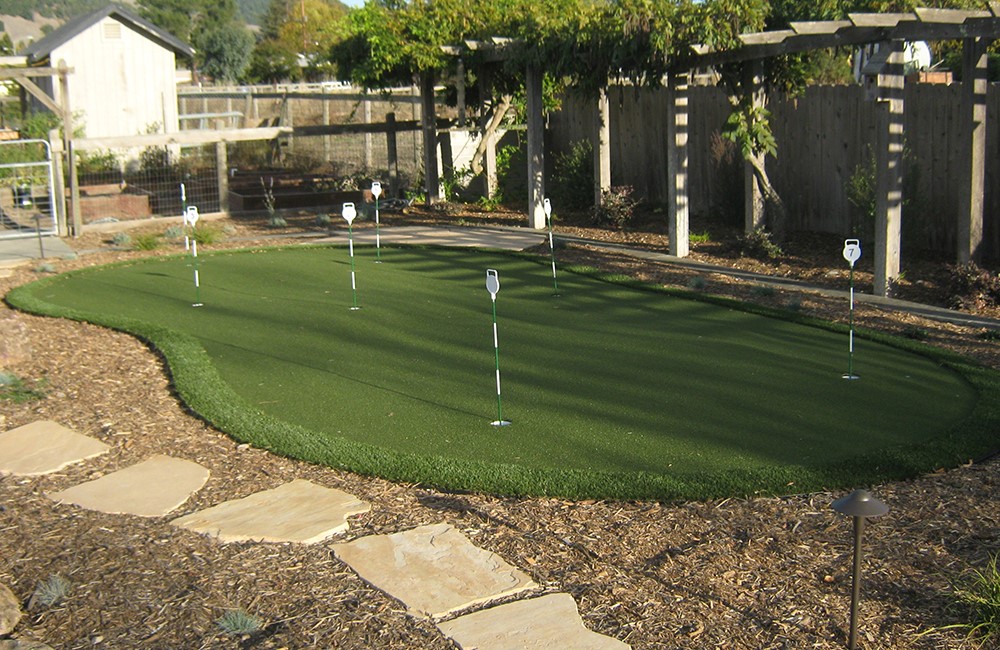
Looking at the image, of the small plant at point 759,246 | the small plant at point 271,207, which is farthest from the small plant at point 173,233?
the small plant at point 759,246

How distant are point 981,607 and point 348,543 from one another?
297cm

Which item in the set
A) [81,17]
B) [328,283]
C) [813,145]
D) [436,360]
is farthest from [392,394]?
[81,17]

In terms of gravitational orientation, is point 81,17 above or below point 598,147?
above

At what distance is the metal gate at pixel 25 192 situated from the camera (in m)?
17.4

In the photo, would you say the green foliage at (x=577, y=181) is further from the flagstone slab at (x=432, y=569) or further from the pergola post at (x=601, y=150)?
the flagstone slab at (x=432, y=569)

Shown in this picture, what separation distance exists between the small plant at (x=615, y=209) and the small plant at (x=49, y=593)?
1233 cm

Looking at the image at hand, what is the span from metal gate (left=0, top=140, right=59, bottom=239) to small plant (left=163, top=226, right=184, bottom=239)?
Answer: 185 centimetres

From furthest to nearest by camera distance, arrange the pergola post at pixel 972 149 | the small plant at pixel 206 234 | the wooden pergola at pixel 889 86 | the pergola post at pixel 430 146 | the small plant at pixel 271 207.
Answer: the pergola post at pixel 430 146 → the small plant at pixel 271 207 → the small plant at pixel 206 234 → the pergola post at pixel 972 149 → the wooden pergola at pixel 889 86

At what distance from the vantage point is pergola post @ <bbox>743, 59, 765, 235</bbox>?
13336 mm

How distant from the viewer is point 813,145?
14539 mm

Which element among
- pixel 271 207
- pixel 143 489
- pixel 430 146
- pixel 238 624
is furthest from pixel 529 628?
pixel 430 146

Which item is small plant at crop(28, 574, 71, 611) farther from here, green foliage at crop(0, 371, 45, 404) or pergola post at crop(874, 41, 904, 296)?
pergola post at crop(874, 41, 904, 296)

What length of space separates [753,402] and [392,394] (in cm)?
265

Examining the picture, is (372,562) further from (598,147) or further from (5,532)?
(598,147)
